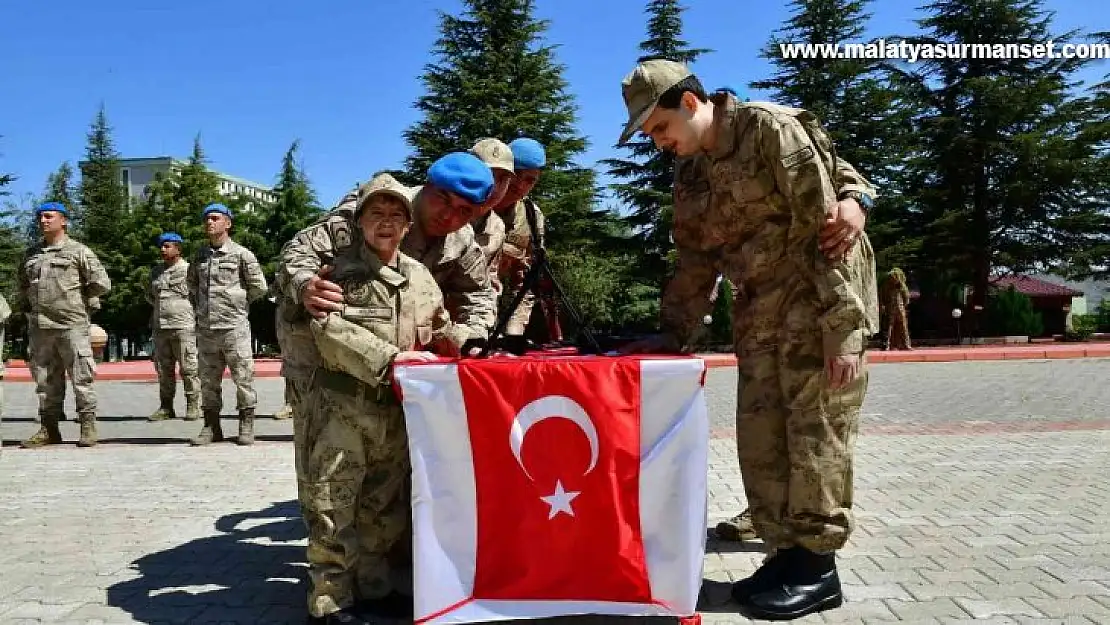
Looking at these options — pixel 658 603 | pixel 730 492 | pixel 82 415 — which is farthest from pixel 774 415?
pixel 82 415

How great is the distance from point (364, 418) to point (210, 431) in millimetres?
6186

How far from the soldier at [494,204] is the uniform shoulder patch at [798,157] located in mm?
1417

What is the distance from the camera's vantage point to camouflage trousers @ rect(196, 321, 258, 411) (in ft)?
28.2

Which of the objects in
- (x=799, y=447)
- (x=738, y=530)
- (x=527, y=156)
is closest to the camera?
(x=799, y=447)

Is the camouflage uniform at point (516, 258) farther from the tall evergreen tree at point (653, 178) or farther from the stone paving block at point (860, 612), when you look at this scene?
the tall evergreen tree at point (653, 178)

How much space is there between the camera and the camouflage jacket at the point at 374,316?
3143mm

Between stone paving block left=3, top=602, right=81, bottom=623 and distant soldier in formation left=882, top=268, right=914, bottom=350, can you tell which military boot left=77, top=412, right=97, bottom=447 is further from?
distant soldier in formation left=882, top=268, right=914, bottom=350

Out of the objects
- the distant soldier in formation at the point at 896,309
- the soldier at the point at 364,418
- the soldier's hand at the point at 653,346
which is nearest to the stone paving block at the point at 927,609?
the soldier's hand at the point at 653,346

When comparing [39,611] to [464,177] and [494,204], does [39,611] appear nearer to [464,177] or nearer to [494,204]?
[464,177]

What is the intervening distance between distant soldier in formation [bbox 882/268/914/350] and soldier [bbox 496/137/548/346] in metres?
18.8

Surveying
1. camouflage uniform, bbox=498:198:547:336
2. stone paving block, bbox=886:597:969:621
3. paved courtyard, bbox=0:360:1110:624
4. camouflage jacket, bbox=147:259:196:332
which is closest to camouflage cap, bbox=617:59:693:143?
camouflage uniform, bbox=498:198:547:336

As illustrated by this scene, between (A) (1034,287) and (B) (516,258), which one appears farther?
(A) (1034,287)

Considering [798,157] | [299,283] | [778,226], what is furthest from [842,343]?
[299,283]

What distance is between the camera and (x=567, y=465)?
10.1 ft
